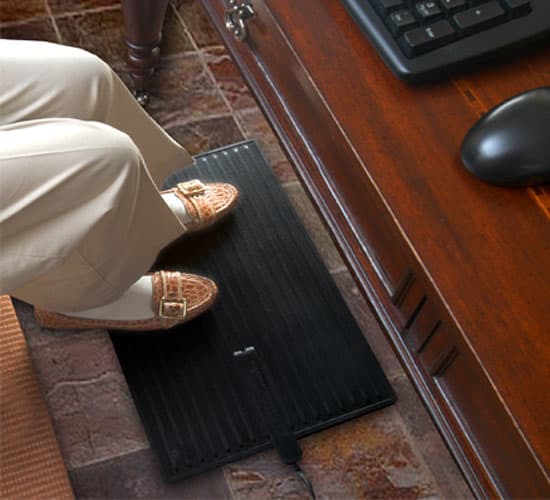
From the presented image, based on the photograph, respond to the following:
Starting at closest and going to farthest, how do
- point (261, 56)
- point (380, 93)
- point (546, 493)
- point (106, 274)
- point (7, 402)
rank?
point (546, 493), point (380, 93), point (261, 56), point (106, 274), point (7, 402)

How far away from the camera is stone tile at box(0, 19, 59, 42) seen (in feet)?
5.49

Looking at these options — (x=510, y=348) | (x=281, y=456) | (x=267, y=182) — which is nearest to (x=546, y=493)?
(x=510, y=348)

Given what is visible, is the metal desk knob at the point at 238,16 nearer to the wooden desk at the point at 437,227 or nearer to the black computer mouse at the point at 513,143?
the wooden desk at the point at 437,227

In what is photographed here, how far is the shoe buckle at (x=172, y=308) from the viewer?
1271 mm

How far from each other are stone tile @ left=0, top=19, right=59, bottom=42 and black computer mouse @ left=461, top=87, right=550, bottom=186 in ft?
4.33

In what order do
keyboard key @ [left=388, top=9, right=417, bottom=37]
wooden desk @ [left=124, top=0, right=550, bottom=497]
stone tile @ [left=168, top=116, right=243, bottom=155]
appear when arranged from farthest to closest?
1. stone tile @ [left=168, top=116, right=243, bottom=155]
2. keyboard key @ [left=388, top=9, right=417, bottom=37]
3. wooden desk @ [left=124, top=0, right=550, bottom=497]

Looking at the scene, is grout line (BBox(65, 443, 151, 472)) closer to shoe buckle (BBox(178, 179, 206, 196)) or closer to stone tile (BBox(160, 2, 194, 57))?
shoe buckle (BBox(178, 179, 206, 196))

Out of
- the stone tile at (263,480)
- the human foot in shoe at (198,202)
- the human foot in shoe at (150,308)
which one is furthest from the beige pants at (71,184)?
the stone tile at (263,480)

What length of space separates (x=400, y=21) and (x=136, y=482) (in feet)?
2.91

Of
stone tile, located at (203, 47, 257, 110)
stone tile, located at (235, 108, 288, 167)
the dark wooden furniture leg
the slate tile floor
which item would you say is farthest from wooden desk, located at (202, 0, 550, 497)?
stone tile, located at (203, 47, 257, 110)

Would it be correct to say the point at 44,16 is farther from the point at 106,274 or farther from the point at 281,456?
the point at 281,456

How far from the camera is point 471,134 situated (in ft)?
2.02

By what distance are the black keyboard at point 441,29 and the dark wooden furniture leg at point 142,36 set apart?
70cm

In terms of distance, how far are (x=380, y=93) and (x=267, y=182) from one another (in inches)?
35.8
